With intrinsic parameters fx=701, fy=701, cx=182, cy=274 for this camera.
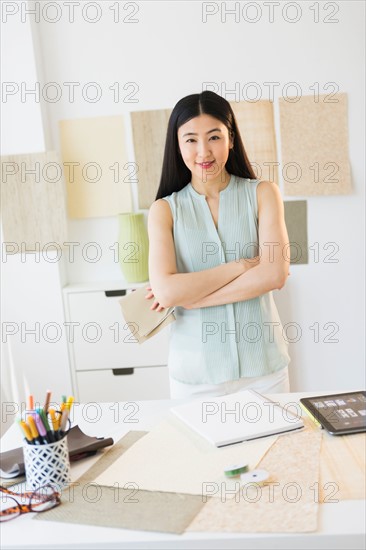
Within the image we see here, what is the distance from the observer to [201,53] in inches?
142

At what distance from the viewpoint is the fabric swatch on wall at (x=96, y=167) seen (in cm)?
370

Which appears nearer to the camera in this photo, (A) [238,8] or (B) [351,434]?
(B) [351,434]

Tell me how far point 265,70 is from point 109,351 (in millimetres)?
1661

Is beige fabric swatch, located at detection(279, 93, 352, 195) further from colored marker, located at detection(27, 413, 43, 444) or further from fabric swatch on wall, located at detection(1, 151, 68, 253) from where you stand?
colored marker, located at detection(27, 413, 43, 444)

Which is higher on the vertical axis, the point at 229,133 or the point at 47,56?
the point at 47,56

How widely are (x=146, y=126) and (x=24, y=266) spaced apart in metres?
0.98

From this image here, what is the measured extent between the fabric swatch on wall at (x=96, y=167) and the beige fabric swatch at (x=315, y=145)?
2.77 feet

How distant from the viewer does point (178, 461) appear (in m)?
1.63

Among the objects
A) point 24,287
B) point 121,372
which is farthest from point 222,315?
point 24,287

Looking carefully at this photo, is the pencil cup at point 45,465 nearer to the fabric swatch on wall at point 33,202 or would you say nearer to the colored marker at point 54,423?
the colored marker at point 54,423

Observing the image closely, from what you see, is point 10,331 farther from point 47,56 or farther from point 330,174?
point 330,174

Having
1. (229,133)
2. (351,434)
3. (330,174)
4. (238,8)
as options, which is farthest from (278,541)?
(238,8)

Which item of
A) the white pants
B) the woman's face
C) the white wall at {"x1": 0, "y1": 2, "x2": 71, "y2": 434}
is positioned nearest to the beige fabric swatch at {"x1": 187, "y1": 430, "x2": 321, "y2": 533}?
the white pants

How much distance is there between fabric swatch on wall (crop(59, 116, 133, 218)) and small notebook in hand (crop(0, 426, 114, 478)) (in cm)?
212
